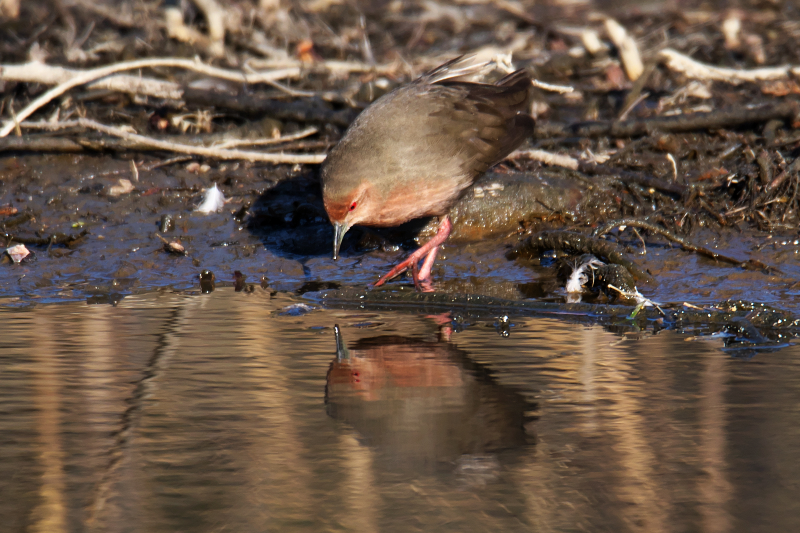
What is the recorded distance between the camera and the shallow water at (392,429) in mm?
2912

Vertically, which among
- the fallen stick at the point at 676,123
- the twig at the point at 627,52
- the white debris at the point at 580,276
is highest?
the twig at the point at 627,52

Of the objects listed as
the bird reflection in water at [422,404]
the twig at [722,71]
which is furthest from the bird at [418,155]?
the twig at [722,71]

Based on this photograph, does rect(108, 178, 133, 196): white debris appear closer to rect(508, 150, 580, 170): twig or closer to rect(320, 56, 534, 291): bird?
rect(320, 56, 534, 291): bird

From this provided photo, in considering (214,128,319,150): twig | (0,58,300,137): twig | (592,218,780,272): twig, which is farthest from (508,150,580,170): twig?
(0,58,300,137): twig

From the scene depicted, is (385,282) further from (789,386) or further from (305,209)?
(789,386)

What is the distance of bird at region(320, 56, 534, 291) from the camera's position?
559cm

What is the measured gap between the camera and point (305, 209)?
684cm

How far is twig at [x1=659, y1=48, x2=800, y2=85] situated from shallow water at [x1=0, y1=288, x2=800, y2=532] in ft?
15.0

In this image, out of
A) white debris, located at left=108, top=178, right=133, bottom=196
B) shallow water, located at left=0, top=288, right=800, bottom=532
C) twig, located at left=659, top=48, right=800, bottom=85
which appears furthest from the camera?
twig, located at left=659, top=48, right=800, bottom=85

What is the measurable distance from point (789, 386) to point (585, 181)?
314 centimetres

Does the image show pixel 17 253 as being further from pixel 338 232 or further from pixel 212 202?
pixel 338 232

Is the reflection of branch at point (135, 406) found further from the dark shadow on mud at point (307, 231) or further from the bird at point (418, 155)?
the dark shadow on mud at point (307, 231)

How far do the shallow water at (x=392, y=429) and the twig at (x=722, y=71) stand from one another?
457 cm

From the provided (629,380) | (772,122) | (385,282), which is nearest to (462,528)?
(629,380)
